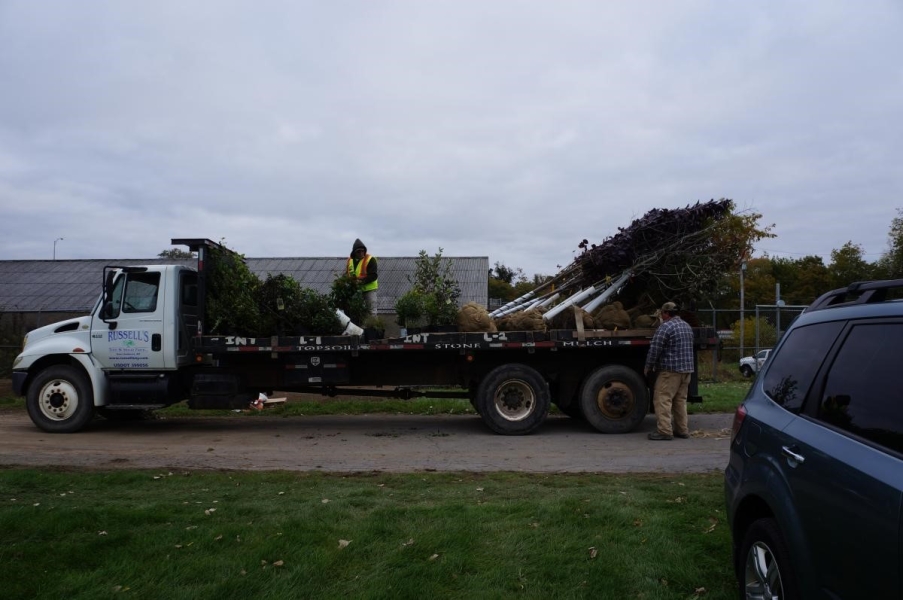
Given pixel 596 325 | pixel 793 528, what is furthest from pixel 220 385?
pixel 793 528

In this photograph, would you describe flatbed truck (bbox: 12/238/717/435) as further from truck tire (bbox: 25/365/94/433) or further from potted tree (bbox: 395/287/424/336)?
potted tree (bbox: 395/287/424/336)

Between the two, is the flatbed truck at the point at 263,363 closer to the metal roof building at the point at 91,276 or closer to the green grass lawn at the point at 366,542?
the green grass lawn at the point at 366,542

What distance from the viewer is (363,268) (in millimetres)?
11375

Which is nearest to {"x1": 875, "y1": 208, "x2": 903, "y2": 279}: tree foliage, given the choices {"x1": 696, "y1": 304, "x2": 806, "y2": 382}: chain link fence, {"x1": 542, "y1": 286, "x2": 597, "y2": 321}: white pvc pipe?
{"x1": 696, "y1": 304, "x2": 806, "y2": 382}: chain link fence

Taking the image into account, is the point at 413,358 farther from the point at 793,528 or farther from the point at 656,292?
the point at 793,528

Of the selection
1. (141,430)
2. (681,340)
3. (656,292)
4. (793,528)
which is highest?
(656,292)

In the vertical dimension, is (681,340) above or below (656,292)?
below

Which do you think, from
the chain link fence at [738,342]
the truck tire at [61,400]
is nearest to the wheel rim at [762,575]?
the truck tire at [61,400]

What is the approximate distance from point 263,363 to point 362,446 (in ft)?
7.95

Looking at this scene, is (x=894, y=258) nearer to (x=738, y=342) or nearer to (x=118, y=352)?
(x=738, y=342)

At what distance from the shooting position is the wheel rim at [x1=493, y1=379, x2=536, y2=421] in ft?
36.1

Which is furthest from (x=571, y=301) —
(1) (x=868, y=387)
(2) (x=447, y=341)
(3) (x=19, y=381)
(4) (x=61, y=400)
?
(3) (x=19, y=381)

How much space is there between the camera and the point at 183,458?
A: 933 cm

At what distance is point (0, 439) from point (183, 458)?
3.51m
